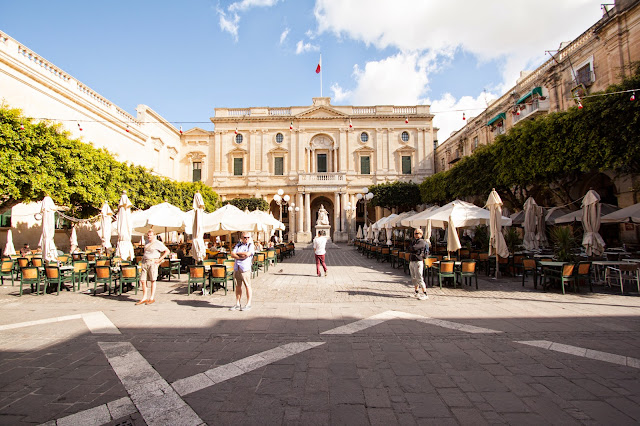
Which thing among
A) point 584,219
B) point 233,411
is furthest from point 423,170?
point 233,411

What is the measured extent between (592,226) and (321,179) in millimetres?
28050

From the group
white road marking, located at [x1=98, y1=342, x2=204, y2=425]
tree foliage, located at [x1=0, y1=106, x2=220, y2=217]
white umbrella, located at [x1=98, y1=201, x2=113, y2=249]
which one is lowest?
white road marking, located at [x1=98, y1=342, x2=204, y2=425]

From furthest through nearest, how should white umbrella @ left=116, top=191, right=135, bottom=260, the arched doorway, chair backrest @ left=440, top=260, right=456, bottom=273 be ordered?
the arched doorway
white umbrella @ left=116, top=191, right=135, bottom=260
chair backrest @ left=440, top=260, right=456, bottom=273

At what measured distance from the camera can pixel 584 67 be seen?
1794 cm

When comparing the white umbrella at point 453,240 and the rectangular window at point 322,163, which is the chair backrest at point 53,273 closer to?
the white umbrella at point 453,240

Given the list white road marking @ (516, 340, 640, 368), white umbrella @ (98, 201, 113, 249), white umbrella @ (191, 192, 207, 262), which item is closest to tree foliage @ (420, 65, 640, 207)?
white road marking @ (516, 340, 640, 368)

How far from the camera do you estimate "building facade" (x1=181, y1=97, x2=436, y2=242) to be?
38688mm

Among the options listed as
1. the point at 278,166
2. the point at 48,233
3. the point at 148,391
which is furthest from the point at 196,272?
the point at 278,166

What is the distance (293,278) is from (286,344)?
665 cm

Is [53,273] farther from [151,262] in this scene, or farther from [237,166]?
[237,166]

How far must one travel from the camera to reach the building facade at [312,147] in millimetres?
38688

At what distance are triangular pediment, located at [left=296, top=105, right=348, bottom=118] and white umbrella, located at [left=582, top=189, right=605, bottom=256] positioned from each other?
103 feet

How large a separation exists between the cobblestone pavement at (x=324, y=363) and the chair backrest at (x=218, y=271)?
116 centimetres

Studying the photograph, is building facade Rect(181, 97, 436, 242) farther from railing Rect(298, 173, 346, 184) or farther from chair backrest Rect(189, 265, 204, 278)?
chair backrest Rect(189, 265, 204, 278)
